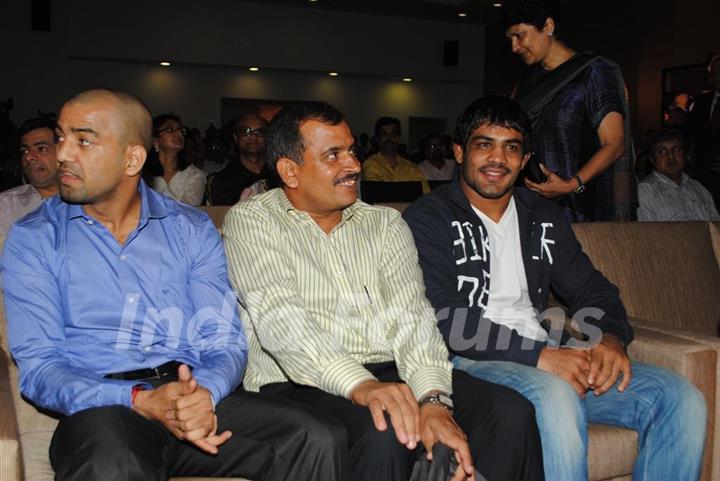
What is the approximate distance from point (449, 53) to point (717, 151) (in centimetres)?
832

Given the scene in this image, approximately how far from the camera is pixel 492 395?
1831 mm

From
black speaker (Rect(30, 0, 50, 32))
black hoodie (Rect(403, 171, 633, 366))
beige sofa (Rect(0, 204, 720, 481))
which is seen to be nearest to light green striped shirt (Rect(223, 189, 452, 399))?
black hoodie (Rect(403, 171, 633, 366))

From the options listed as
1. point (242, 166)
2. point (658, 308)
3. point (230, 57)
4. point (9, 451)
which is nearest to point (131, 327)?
point (9, 451)

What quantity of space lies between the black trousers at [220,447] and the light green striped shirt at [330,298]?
0.16 meters

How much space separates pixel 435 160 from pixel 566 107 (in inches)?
214

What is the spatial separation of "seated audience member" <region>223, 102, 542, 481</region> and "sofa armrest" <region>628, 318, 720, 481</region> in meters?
0.61

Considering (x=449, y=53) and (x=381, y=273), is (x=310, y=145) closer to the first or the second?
(x=381, y=273)

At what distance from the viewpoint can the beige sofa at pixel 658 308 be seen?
1.99 m

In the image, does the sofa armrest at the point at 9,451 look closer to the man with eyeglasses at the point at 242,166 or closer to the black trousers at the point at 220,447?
the black trousers at the point at 220,447

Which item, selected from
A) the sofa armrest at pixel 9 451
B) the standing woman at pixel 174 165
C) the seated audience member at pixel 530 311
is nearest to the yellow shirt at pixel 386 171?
the standing woman at pixel 174 165

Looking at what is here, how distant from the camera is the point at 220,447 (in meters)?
1.68

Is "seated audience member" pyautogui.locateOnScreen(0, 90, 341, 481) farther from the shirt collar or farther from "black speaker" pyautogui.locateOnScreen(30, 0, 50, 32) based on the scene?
"black speaker" pyautogui.locateOnScreen(30, 0, 50, 32)

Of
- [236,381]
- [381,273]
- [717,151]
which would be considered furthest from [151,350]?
[717,151]

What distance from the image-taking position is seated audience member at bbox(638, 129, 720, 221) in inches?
169
